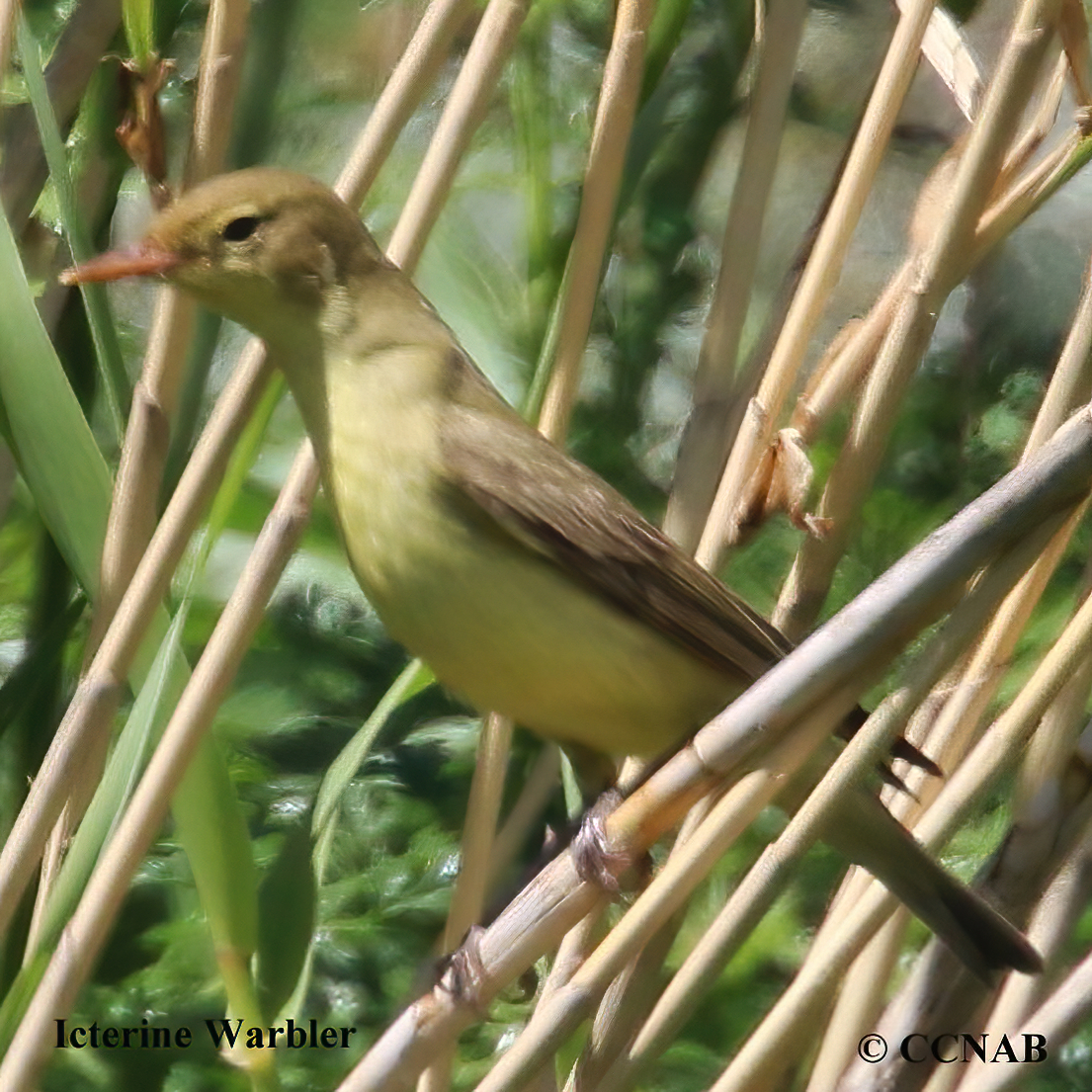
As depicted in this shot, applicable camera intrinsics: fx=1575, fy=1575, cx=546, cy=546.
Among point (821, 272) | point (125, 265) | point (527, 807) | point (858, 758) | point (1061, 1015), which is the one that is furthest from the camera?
point (527, 807)

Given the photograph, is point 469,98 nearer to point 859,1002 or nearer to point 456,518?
point 456,518

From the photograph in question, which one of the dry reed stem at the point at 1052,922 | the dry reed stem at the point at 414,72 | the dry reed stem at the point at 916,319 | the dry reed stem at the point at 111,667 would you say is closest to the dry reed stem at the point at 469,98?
the dry reed stem at the point at 414,72

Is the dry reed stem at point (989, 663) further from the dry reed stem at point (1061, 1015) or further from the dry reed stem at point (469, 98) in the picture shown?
the dry reed stem at point (469, 98)

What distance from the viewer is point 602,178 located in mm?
1463

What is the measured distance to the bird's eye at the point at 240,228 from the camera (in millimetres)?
1408

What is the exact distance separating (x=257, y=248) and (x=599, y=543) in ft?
1.37

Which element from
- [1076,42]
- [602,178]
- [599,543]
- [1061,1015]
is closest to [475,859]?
[599,543]

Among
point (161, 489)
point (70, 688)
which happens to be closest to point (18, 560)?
point (70, 688)

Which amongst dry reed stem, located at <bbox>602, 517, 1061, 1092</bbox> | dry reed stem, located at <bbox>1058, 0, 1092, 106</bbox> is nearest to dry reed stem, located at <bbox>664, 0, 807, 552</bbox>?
dry reed stem, located at <bbox>1058, 0, 1092, 106</bbox>

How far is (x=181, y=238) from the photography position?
4.54ft

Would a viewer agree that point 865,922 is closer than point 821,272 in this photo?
Yes

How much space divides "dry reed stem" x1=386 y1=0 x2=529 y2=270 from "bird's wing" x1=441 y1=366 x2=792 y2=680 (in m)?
0.24

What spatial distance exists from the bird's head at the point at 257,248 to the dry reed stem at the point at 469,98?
106 millimetres

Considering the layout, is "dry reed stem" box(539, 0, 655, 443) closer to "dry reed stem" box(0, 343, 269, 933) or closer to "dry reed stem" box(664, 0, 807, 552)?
"dry reed stem" box(664, 0, 807, 552)
